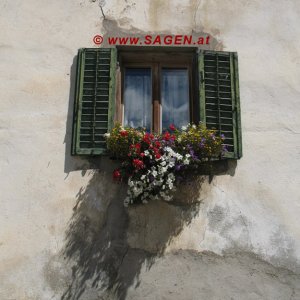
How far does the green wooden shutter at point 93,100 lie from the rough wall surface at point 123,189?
16 cm

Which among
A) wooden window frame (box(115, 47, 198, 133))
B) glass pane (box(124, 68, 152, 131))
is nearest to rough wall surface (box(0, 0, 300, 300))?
wooden window frame (box(115, 47, 198, 133))

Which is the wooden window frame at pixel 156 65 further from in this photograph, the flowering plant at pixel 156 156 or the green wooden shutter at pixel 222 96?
the flowering plant at pixel 156 156

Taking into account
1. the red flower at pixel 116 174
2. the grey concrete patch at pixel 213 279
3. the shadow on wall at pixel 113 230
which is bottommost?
the grey concrete patch at pixel 213 279

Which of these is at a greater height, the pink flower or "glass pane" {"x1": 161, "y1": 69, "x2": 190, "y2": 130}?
"glass pane" {"x1": 161, "y1": 69, "x2": 190, "y2": 130}

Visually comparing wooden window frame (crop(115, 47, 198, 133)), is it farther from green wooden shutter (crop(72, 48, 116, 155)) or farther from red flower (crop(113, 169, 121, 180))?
red flower (crop(113, 169, 121, 180))

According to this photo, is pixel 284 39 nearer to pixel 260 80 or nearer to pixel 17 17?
pixel 260 80

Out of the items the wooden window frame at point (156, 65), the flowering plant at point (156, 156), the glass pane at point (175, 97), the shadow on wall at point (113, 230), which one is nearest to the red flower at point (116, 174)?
the flowering plant at point (156, 156)

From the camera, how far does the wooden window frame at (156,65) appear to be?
5.63 meters

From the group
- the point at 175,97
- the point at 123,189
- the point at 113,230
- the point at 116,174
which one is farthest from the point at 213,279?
the point at 175,97

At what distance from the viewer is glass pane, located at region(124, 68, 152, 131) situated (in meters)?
5.66

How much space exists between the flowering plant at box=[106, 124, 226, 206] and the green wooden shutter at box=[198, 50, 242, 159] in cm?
29

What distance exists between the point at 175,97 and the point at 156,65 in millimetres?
498

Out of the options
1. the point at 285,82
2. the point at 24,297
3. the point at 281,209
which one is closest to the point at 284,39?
the point at 285,82

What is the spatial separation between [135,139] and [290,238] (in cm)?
195
